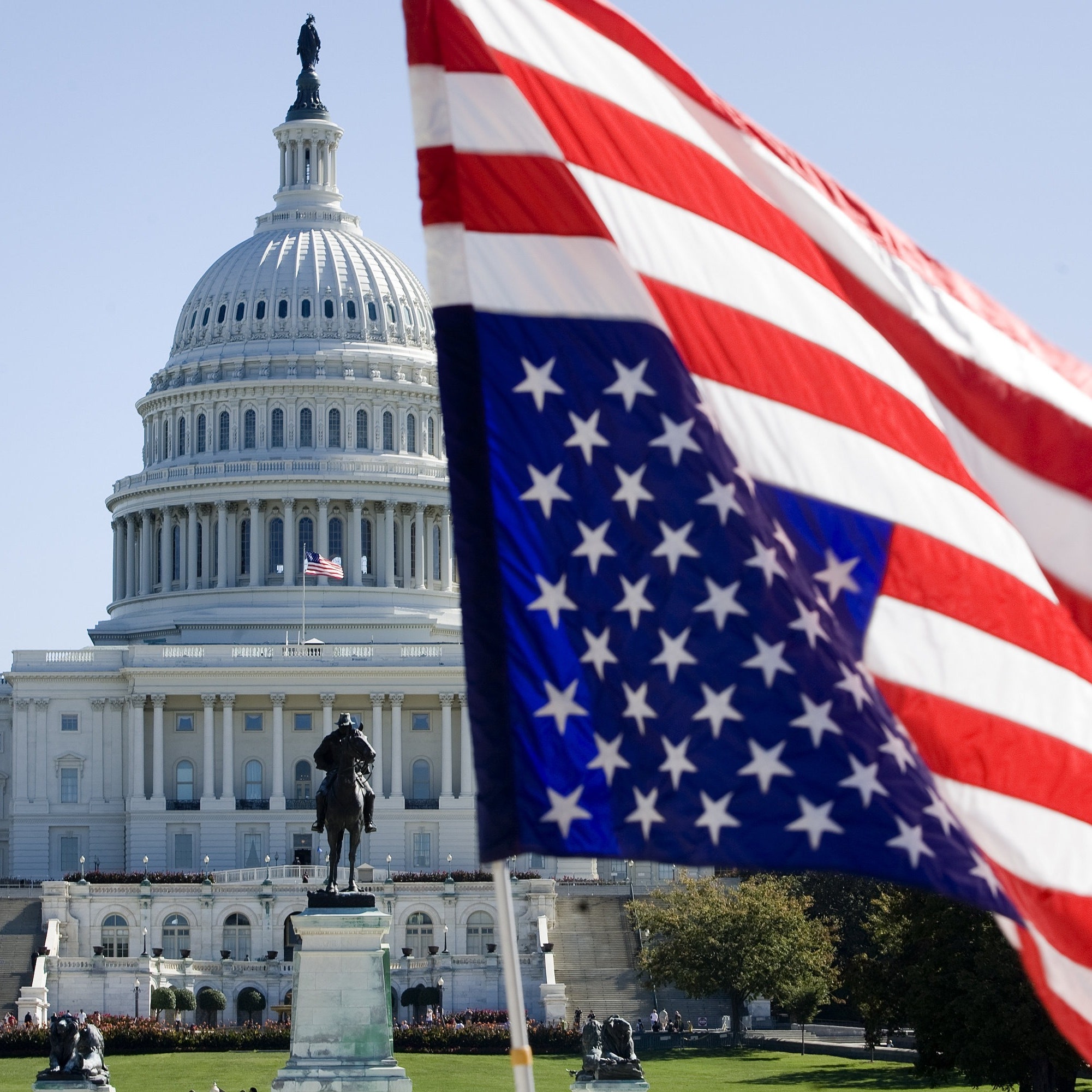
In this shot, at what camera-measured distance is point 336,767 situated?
45.0 m

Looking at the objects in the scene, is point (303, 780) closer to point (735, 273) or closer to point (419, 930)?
point (419, 930)

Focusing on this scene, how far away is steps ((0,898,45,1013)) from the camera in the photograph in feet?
303

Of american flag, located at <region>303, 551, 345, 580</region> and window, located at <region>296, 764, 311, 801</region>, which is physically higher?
american flag, located at <region>303, 551, 345, 580</region>

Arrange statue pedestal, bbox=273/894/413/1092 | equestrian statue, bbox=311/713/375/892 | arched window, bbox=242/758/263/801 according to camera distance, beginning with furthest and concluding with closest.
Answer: arched window, bbox=242/758/263/801 < equestrian statue, bbox=311/713/375/892 < statue pedestal, bbox=273/894/413/1092

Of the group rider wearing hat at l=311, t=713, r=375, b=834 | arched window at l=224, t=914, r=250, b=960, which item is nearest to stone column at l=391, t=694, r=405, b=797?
arched window at l=224, t=914, r=250, b=960

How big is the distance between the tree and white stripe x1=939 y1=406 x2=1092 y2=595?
73.5 m

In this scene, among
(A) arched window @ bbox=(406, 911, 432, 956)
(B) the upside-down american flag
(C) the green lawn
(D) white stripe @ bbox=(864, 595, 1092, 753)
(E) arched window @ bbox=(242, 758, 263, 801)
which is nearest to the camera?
(B) the upside-down american flag

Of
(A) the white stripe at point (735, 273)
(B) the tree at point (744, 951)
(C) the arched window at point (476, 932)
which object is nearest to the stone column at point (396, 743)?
(C) the arched window at point (476, 932)

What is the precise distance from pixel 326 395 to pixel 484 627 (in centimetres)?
14336

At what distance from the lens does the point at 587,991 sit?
9612 centimetres

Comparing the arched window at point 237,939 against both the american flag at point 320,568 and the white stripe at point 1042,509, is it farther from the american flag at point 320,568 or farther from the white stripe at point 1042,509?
the white stripe at point 1042,509

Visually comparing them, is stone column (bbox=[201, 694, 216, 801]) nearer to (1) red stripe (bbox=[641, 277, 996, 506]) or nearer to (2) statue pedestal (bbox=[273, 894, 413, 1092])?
(2) statue pedestal (bbox=[273, 894, 413, 1092])

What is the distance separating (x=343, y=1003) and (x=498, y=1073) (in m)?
30.3

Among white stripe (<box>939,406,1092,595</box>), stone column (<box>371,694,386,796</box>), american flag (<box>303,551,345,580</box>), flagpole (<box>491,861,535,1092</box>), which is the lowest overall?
flagpole (<box>491,861,535,1092</box>)
